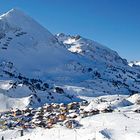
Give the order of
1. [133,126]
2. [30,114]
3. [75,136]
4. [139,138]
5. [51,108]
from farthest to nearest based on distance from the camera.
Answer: [51,108] < [30,114] < [133,126] < [75,136] < [139,138]

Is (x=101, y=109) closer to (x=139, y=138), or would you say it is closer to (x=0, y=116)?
(x=0, y=116)

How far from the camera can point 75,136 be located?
77.5 metres

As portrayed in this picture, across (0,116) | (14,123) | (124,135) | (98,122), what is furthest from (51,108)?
(124,135)

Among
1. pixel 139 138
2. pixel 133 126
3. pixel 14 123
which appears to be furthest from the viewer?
pixel 14 123

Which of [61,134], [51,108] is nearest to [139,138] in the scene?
[61,134]

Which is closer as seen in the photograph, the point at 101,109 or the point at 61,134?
the point at 61,134

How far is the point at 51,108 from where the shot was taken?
7564 inches

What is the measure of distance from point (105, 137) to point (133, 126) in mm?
17993

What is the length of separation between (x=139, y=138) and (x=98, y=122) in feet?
98.5

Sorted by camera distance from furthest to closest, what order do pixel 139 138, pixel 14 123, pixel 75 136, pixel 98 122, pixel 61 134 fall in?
pixel 14 123 → pixel 98 122 → pixel 61 134 → pixel 75 136 → pixel 139 138

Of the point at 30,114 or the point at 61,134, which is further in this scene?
the point at 30,114

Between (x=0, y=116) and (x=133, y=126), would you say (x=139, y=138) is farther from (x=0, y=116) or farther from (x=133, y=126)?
(x=0, y=116)

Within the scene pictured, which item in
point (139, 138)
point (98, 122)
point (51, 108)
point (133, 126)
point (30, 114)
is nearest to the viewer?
point (139, 138)

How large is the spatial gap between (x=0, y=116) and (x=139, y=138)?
373ft
